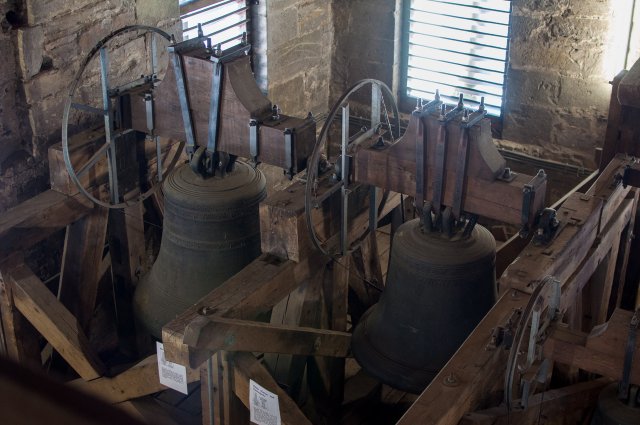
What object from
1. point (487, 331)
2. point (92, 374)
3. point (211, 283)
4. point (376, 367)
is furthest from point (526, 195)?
point (92, 374)

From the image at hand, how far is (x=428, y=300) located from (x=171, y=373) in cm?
97

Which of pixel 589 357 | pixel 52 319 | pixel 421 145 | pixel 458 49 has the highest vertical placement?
pixel 421 145

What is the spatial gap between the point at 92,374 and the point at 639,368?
2.24 metres

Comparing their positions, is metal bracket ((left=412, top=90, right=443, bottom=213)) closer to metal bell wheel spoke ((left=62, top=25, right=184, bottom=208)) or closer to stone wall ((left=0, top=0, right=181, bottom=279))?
metal bell wheel spoke ((left=62, top=25, right=184, bottom=208))

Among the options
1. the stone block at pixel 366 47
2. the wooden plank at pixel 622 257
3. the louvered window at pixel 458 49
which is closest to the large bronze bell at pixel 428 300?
the wooden plank at pixel 622 257

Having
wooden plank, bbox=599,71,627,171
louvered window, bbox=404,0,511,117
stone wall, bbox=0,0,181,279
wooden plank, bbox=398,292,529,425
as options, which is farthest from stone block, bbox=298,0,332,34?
wooden plank, bbox=398,292,529,425

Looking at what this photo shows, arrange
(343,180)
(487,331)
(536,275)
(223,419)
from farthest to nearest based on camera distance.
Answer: (343,180)
(223,419)
(536,275)
(487,331)

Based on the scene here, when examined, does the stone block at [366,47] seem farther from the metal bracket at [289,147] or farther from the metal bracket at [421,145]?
the metal bracket at [421,145]

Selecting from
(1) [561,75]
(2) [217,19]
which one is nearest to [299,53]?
(2) [217,19]

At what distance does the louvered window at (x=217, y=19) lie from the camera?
434 centimetres

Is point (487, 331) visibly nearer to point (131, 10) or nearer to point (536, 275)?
point (536, 275)

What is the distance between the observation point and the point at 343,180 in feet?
8.91

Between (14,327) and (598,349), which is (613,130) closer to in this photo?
(598,349)

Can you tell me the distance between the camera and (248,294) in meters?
2.54
